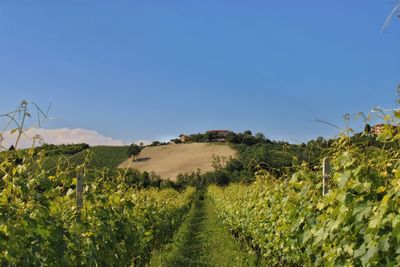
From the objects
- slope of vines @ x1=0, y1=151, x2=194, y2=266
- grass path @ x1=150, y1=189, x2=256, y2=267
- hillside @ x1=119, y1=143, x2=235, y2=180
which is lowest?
grass path @ x1=150, y1=189, x2=256, y2=267

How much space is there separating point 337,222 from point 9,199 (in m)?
2.42

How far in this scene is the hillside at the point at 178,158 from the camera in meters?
71.9

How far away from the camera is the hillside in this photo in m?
71.9

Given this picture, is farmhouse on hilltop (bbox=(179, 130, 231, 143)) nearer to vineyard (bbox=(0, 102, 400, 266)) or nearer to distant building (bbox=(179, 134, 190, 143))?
distant building (bbox=(179, 134, 190, 143))

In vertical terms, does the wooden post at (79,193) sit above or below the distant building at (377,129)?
below

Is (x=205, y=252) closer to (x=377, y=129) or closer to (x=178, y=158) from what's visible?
(x=377, y=129)

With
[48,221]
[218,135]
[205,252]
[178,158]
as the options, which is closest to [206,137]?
[218,135]

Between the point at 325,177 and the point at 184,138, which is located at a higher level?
the point at 184,138

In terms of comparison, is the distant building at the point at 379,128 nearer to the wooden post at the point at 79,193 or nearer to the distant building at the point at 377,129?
the distant building at the point at 377,129

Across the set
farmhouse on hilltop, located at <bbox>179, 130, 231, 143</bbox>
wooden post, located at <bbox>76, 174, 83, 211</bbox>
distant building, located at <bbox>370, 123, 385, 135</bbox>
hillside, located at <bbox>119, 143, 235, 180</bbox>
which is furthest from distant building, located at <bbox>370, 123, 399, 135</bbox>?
farmhouse on hilltop, located at <bbox>179, 130, 231, 143</bbox>

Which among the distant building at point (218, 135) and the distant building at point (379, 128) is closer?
the distant building at point (379, 128)

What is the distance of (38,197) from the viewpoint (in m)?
3.70

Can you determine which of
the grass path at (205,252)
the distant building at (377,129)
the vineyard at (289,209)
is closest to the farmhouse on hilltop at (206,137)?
the grass path at (205,252)

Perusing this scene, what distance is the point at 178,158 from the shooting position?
78.2 meters
